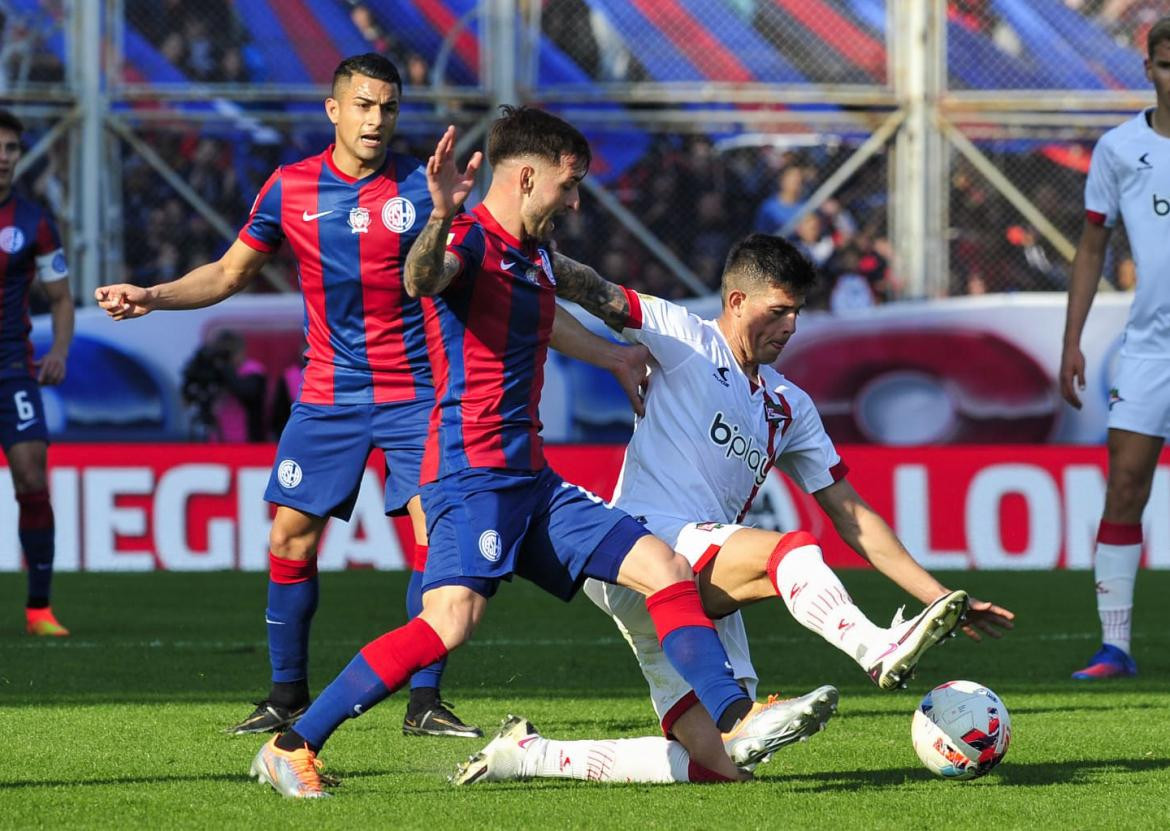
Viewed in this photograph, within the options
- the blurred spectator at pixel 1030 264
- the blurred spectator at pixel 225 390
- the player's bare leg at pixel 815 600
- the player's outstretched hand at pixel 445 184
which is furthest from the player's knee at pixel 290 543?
the blurred spectator at pixel 1030 264

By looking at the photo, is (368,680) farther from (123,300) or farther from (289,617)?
(289,617)

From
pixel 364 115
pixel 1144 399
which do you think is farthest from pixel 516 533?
pixel 1144 399

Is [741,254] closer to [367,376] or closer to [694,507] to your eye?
[694,507]

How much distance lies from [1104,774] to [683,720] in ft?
3.60

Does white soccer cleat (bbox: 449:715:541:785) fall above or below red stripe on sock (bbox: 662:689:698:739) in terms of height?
below

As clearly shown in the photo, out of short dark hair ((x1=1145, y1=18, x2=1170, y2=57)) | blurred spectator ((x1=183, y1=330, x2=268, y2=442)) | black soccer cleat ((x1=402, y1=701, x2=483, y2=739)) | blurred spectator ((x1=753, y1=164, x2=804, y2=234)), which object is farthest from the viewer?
blurred spectator ((x1=753, y1=164, x2=804, y2=234))

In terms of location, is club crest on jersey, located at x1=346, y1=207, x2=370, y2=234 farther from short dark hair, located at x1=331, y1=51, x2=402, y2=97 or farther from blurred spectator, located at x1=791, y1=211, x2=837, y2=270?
blurred spectator, located at x1=791, y1=211, x2=837, y2=270

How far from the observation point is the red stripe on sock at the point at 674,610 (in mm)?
4605

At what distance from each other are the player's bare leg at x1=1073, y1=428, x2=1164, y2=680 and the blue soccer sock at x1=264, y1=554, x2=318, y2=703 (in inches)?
114

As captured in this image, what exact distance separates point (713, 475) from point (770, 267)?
57 cm

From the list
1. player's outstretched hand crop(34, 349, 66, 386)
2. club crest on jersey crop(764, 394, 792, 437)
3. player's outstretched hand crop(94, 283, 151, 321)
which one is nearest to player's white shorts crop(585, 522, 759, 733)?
club crest on jersey crop(764, 394, 792, 437)

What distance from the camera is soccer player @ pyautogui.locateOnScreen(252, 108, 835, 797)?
4484 millimetres

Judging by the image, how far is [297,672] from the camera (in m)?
5.79

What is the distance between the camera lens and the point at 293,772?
4.45 metres
